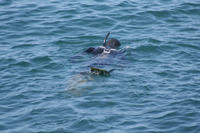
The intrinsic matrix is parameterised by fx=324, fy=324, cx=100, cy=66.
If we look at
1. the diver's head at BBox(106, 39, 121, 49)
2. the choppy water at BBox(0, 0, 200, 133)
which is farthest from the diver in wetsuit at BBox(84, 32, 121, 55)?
the choppy water at BBox(0, 0, 200, 133)

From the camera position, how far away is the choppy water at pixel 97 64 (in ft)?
22.5

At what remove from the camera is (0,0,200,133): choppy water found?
6.86 meters

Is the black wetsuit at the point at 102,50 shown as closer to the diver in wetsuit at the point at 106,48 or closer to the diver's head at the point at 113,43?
the diver in wetsuit at the point at 106,48

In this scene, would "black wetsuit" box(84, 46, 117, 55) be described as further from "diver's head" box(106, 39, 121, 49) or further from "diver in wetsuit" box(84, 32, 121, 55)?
"diver's head" box(106, 39, 121, 49)

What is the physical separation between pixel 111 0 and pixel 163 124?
10675 millimetres

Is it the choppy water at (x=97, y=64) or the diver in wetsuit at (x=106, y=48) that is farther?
the diver in wetsuit at (x=106, y=48)

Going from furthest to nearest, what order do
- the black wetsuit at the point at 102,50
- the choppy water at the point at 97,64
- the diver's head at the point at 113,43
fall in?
the diver's head at the point at 113,43 < the black wetsuit at the point at 102,50 < the choppy water at the point at 97,64

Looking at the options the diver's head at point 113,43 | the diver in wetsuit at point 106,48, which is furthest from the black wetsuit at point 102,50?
the diver's head at point 113,43

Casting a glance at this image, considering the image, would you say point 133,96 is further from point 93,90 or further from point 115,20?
point 115,20

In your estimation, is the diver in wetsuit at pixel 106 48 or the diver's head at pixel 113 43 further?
the diver's head at pixel 113 43

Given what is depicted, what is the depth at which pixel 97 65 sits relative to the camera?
9359 millimetres

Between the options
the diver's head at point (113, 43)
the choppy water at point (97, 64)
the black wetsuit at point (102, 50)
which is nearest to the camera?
the choppy water at point (97, 64)

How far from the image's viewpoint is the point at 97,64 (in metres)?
9.41

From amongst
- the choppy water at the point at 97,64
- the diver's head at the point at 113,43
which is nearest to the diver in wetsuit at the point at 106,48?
the diver's head at the point at 113,43
